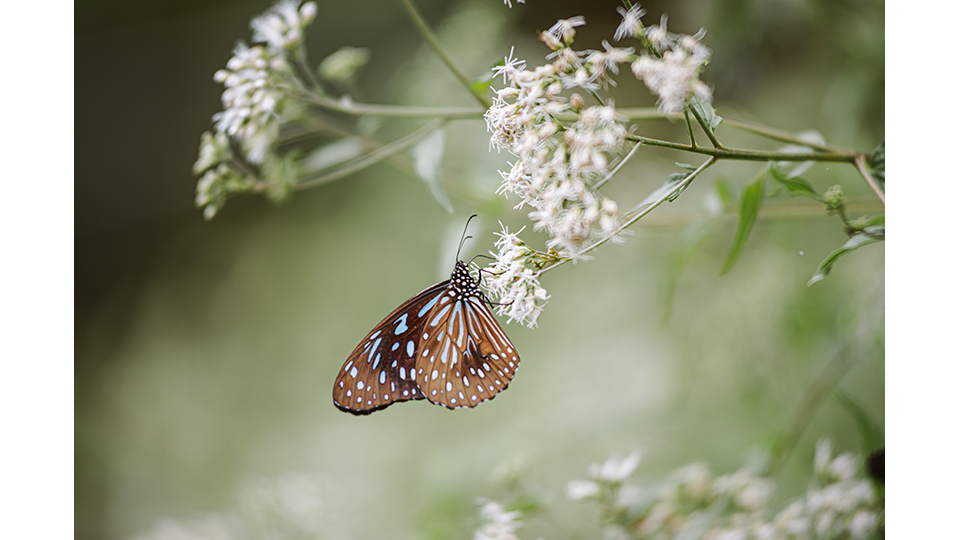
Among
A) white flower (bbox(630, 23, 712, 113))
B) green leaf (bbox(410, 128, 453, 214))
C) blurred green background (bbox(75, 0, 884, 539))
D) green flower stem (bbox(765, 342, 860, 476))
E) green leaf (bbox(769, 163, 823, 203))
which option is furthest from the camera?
blurred green background (bbox(75, 0, 884, 539))

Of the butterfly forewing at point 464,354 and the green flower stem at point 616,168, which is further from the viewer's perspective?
the butterfly forewing at point 464,354

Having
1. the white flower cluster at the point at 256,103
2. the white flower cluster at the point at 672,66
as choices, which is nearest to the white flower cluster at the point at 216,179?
the white flower cluster at the point at 256,103

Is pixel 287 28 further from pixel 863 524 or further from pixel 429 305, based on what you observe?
pixel 863 524

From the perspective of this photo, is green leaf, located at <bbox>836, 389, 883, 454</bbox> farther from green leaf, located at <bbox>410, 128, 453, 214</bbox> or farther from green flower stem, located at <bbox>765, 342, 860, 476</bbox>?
green leaf, located at <bbox>410, 128, 453, 214</bbox>

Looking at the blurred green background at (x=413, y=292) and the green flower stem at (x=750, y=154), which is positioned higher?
the blurred green background at (x=413, y=292)

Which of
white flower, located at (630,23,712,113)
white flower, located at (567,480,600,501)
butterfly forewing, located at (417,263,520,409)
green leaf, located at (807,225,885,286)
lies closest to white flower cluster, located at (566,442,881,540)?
white flower, located at (567,480,600,501)

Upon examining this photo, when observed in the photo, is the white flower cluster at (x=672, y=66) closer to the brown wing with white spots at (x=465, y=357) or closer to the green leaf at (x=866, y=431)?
the brown wing with white spots at (x=465, y=357)

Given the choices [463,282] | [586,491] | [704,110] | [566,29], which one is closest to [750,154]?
[704,110]
